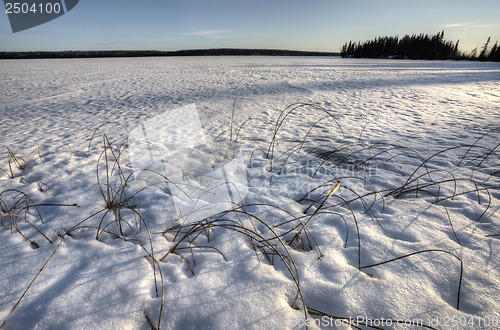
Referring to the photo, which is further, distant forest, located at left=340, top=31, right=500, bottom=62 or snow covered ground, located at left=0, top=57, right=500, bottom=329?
distant forest, located at left=340, top=31, right=500, bottom=62

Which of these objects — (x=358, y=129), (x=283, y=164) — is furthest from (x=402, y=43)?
(x=283, y=164)

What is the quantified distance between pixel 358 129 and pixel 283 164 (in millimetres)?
2050

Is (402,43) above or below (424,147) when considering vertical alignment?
above

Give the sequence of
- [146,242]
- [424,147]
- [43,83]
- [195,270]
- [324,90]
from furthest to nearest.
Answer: [43,83] → [324,90] → [424,147] → [146,242] → [195,270]

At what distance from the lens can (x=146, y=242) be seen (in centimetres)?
157

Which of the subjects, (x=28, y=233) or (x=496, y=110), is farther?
(x=496, y=110)

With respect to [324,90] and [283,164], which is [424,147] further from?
[324,90]

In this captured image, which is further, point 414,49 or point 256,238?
point 414,49

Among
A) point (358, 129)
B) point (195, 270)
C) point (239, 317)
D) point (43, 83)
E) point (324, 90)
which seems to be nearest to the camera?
point (239, 317)

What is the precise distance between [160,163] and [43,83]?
10067 mm

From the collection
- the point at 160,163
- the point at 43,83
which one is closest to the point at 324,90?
the point at 160,163

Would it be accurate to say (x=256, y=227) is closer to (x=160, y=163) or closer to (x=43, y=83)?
(x=160, y=163)

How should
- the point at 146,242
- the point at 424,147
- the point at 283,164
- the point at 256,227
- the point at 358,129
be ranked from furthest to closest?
the point at 358,129 → the point at 424,147 → the point at 283,164 → the point at 256,227 → the point at 146,242

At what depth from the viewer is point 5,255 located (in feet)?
4.64
